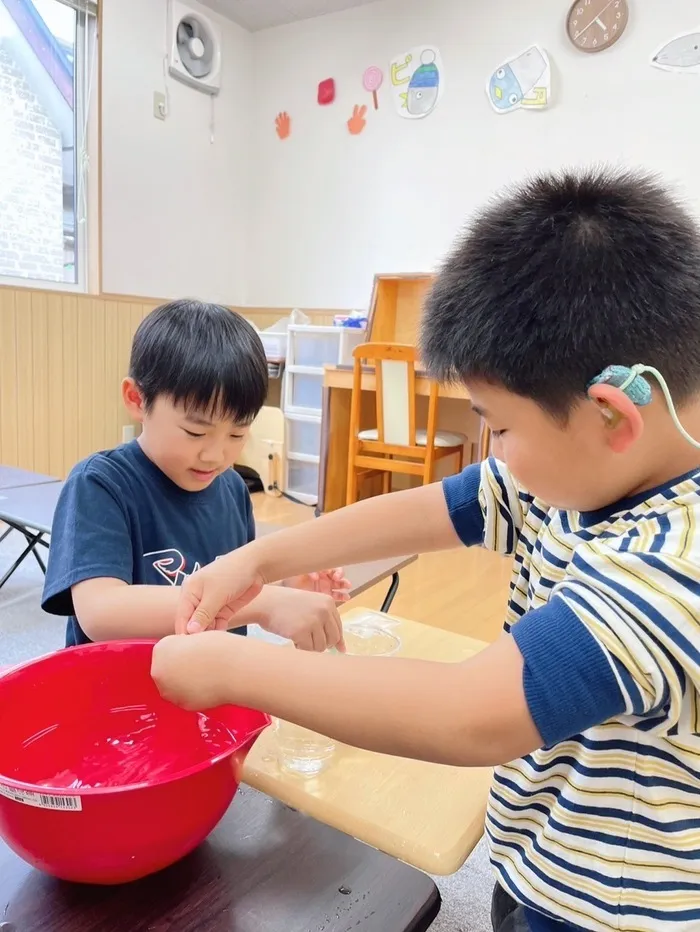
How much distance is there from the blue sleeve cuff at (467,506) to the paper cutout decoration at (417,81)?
3.42 m

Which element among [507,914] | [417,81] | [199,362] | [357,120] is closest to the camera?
[507,914]

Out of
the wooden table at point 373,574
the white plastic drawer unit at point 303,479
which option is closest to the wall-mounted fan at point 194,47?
the white plastic drawer unit at point 303,479

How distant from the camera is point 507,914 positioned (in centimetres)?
59

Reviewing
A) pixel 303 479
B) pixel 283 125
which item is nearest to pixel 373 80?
pixel 283 125

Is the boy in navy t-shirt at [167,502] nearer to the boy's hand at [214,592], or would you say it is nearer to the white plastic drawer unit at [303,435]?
the boy's hand at [214,592]

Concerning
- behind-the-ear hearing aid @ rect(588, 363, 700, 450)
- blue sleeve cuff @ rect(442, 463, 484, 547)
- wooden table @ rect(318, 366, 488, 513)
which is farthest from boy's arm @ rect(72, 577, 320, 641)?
wooden table @ rect(318, 366, 488, 513)

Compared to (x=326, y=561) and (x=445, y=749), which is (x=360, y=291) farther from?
(x=445, y=749)

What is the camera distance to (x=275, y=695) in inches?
16.8

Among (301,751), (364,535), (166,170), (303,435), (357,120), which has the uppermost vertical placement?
(357,120)

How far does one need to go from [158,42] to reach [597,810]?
4.14 m

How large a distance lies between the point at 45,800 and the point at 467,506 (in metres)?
0.42

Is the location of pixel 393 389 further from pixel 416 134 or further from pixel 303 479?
pixel 416 134

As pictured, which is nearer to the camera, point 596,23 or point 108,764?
point 108,764

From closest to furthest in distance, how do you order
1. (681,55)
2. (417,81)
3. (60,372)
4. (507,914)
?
(507,914) → (681,55) → (60,372) → (417,81)
